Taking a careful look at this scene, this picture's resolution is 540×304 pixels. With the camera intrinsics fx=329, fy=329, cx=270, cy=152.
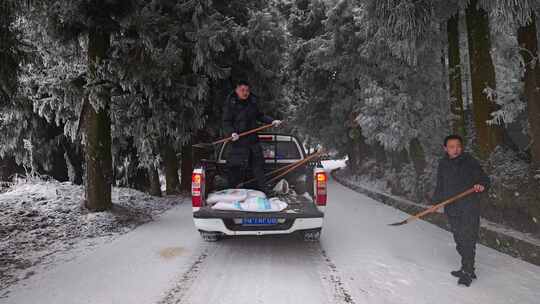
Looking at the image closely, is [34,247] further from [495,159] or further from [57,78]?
[495,159]

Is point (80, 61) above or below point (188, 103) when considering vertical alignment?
above

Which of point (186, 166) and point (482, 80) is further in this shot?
point (186, 166)

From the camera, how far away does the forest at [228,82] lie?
6074mm

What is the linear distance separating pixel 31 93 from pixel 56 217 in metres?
5.39

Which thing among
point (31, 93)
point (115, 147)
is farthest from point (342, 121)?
point (31, 93)

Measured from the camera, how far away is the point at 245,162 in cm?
583

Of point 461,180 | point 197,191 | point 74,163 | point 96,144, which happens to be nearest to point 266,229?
point 197,191

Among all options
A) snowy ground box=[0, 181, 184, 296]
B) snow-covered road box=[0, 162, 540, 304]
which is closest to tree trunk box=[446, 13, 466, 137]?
snow-covered road box=[0, 162, 540, 304]

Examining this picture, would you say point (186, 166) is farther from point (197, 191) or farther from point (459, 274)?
Result: point (459, 274)

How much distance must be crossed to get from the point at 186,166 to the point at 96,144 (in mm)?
5649

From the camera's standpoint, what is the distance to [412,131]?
30.7 feet

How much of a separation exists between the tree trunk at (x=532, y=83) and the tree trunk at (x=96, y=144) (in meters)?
8.35

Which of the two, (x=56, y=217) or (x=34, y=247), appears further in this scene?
(x=56, y=217)

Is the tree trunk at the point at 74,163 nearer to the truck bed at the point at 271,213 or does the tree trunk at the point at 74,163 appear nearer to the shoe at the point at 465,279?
the truck bed at the point at 271,213
